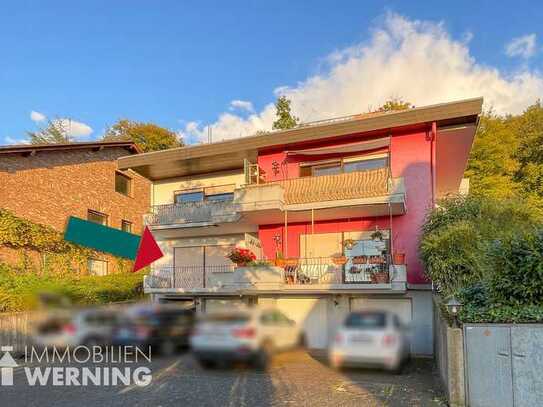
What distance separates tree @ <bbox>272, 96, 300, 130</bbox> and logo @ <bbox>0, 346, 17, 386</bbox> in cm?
2675

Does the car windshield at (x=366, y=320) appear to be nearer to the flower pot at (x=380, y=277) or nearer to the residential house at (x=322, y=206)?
the residential house at (x=322, y=206)

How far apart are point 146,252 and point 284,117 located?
2935 cm

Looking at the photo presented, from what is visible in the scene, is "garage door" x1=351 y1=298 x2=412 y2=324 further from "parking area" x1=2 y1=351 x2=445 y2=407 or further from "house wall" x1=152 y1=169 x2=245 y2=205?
"house wall" x1=152 y1=169 x2=245 y2=205

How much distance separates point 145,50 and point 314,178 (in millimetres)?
9136

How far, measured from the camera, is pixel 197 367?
2.78 meters

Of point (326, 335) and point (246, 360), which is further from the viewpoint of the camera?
point (326, 335)

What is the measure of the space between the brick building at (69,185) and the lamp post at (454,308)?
14.2 m

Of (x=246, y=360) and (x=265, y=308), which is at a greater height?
(x=265, y=308)

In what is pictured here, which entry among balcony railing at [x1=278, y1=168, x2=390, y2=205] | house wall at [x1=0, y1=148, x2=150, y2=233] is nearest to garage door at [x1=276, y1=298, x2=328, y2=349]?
balcony railing at [x1=278, y1=168, x2=390, y2=205]

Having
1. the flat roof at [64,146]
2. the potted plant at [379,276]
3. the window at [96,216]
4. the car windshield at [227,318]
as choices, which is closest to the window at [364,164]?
the potted plant at [379,276]

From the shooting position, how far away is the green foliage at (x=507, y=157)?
91.1 ft

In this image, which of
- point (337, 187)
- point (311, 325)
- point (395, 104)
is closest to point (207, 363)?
point (311, 325)

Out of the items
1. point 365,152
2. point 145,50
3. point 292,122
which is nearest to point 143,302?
point 145,50

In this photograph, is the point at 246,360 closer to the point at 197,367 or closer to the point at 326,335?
the point at 197,367
